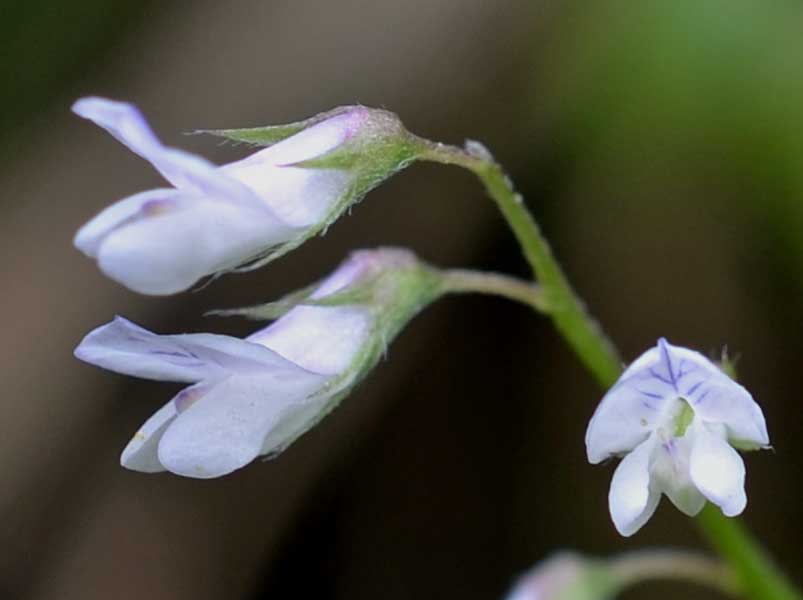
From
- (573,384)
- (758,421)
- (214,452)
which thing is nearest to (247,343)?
(214,452)

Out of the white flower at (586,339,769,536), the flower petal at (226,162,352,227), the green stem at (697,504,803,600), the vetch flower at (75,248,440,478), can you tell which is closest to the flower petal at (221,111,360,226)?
the flower petal at (226,162,352,227)

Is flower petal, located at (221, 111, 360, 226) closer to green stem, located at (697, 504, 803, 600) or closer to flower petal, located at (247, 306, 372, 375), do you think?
flower petal, located at (247, 306, 372, 375)

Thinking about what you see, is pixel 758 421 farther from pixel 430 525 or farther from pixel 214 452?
pixel 430 525

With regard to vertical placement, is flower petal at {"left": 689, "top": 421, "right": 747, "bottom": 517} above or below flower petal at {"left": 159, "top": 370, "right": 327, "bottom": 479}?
below

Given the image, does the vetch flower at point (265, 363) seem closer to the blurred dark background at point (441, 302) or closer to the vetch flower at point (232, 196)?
the vetch flower at point (232, 196)

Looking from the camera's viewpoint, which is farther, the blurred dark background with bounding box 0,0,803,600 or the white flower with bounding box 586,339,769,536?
the blurred dark background with bounding box 0,0,803,600

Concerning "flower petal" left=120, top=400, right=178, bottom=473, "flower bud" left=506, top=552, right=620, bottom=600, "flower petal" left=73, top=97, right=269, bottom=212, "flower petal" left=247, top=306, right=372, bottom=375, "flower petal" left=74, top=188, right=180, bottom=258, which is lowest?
"flower bud" left=506, top=552, right=620, bottom=600

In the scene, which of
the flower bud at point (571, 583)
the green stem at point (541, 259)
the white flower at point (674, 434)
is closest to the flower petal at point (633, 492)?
the white flower at point (674, 434)
